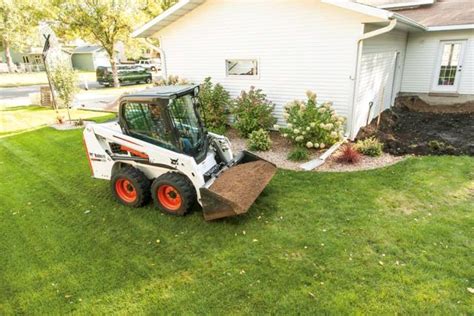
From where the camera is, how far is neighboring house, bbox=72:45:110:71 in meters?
39.8

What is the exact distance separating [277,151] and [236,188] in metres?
3.45

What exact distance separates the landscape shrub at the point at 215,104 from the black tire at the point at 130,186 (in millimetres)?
4403

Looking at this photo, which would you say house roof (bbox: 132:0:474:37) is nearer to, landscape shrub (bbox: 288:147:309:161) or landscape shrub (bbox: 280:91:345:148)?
landscape shrub (bbox: 280:91:345:148)

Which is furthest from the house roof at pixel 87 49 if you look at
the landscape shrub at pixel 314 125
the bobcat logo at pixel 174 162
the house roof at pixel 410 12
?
the bobcat logo at pixel 174 162

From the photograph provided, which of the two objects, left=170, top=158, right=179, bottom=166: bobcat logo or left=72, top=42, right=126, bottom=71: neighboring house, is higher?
left=72, top=42, right=126, bottom=71: neighboring house

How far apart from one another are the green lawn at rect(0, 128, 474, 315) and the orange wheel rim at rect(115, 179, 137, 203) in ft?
0.69

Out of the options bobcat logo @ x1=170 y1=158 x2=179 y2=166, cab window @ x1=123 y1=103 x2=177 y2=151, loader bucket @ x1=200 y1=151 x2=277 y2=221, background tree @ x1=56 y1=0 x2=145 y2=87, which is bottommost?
loader bucket @ x1=200 y1=151 x2=277 y2=221

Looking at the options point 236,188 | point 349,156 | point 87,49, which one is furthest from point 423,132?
point 87,49

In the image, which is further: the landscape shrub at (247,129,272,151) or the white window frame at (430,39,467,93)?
the white window frame at (430,39,467,93)

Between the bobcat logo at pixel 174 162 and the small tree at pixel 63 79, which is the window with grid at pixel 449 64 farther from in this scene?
the small tree at pixel 63 79

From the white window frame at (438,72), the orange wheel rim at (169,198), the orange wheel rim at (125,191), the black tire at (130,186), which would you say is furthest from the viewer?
the white window frame at (438,72)

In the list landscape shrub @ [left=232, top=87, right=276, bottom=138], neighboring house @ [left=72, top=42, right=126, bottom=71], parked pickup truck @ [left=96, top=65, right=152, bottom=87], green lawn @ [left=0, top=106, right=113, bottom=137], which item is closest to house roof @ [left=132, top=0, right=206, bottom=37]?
landscape shrub @ [left=232, top=87, right=276, bottom=138]

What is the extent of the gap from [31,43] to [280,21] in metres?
38.0

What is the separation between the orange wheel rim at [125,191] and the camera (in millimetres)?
5281
